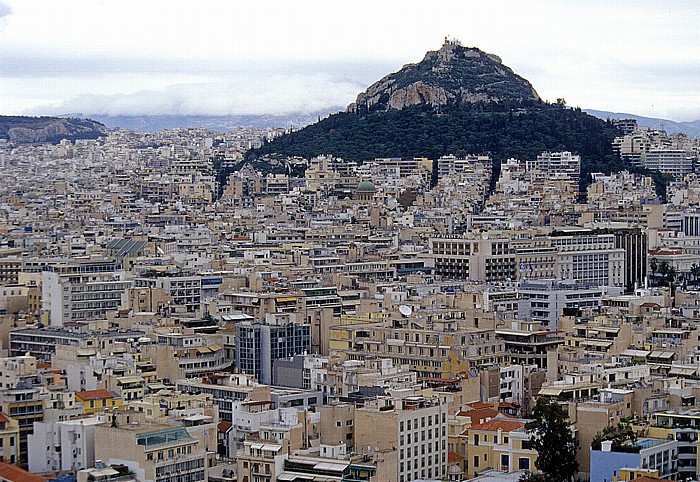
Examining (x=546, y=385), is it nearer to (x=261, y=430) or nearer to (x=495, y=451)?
(x=495, y=451)

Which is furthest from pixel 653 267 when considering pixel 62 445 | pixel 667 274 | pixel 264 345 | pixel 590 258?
pixel 62 445

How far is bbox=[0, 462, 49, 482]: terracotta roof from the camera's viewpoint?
26062 millimetres

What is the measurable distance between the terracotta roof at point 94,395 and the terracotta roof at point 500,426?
22.7ft

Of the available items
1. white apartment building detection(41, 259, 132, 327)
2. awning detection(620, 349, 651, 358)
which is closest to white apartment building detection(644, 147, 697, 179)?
white apartment building detection(41, 259, 132, 327)

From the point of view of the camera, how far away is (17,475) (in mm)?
26469

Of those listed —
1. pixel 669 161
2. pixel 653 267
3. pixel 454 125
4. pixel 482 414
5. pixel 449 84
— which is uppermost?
pixel 449 84

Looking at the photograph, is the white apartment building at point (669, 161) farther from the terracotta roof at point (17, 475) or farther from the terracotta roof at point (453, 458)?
the terracotta roof at point (17, 475)

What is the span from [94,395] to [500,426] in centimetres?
760

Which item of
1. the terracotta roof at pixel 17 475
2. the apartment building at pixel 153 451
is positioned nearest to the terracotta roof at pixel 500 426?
the apartment building at pixel 153 451

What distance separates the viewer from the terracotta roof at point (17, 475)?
85.5 feet

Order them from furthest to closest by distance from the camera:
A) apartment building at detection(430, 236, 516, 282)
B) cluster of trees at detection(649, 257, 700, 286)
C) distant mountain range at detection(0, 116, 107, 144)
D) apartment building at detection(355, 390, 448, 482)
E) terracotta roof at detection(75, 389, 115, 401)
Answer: distant mountain range at detection(0, 116, 107, 144) < cluster of trees at detection(649, 257, 700, 286) < apartment building at detection(430, 236, 516, 282) < terracotta roof at detection(75, 389, 115, 401) < apartment building at detection(355, 390, 448, 482)

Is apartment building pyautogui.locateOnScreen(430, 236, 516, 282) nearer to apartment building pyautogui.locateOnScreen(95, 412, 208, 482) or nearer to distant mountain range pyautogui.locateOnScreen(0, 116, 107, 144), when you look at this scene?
apartment building pyautogui.locateOnScreen(95, 412, 208, 482)

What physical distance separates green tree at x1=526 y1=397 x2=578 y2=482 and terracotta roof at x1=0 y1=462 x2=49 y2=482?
7.65 metres

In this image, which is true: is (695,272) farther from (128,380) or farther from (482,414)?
(128,380)
